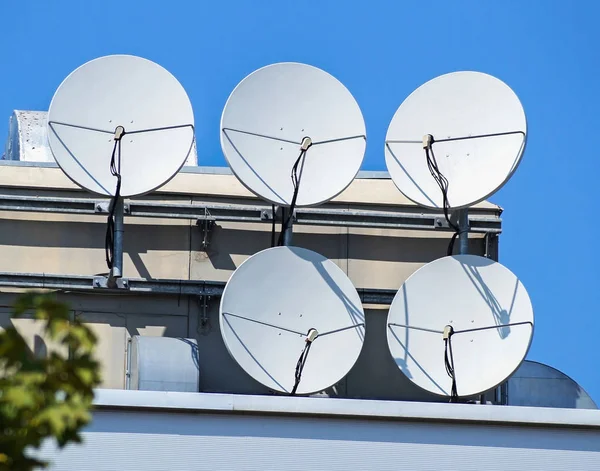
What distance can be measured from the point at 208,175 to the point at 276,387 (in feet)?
15.2

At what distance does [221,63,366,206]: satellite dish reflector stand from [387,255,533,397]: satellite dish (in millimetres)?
1778

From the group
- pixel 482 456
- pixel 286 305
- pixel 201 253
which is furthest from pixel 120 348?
pixel 482 456

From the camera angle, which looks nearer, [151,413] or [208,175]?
[151,413]

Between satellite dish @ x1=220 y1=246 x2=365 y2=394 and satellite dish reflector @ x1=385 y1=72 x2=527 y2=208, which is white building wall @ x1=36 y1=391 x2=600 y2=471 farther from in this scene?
satellite dish reflector @ x1=385 y1=72 x2=527 y2=208

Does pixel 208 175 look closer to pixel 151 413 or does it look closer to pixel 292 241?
pixel 292 241

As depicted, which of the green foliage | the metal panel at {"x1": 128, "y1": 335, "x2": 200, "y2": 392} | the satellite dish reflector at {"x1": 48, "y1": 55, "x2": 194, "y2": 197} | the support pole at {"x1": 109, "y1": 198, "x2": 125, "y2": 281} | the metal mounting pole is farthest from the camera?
the metal mounting pole

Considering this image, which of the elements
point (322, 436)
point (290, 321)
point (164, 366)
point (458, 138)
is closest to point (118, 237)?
point (164, 366)

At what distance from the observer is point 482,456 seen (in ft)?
51.4

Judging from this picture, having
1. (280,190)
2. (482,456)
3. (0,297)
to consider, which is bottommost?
(482,456)

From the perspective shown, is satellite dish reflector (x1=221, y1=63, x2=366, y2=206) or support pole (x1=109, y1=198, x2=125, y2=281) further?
support pole (x1=109, y1=198, x2=125, y2=281)

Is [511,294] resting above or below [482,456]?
above

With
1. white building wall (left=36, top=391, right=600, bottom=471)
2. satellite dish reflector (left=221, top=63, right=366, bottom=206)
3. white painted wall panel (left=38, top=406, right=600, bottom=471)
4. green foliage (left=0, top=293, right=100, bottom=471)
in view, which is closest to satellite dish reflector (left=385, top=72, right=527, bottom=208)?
satellite dish reflector (left=221, top=63, right=366, bottom=206)

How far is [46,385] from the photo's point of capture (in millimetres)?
6660

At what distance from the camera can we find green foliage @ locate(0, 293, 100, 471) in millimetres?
A: 6562
